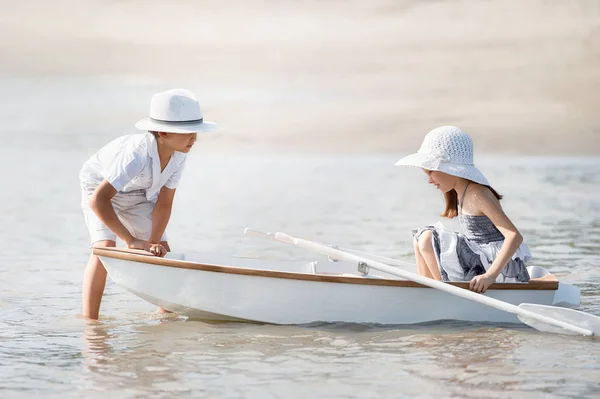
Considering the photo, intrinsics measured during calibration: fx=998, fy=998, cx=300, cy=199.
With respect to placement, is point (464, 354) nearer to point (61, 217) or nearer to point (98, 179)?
point (98, 179)

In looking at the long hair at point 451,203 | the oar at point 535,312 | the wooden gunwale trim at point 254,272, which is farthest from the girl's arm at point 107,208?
the long hair at point 451,203

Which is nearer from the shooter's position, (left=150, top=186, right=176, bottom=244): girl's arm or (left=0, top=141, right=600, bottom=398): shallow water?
(left=0, top=141, right=600, bottom=398): shallow water

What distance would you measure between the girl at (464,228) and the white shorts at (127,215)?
1.55 meters

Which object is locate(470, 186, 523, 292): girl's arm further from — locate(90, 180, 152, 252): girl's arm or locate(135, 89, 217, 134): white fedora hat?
locate(90, 180, 152, 252): girl's arm

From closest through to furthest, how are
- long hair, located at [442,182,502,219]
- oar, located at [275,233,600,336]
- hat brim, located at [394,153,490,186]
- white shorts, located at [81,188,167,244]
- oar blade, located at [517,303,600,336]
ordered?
oar, located at [275,233,600,336], oar blade, located at [517,303,600,336], hat brim, located at [394,153,490,186], white shorts, located at [81,188,167,244], long hair, located at [442,182,502,219]

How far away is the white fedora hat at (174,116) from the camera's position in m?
5.52

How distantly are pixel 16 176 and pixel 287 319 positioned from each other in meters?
20.5

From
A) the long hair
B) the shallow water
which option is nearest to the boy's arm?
the shallow water

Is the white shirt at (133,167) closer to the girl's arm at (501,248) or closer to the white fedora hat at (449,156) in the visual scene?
the white fedora hat at (449,156)

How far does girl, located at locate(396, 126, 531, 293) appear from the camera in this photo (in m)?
5.64

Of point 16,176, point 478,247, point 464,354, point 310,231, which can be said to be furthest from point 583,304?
point 16,176

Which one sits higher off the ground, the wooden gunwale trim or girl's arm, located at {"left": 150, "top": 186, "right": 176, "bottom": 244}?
girl's arm, located at {"left": 150, "top": 186, "right": 176, "bottom": 244}

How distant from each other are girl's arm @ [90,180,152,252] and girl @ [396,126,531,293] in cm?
164

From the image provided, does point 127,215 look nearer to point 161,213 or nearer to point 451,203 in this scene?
point 161,213
